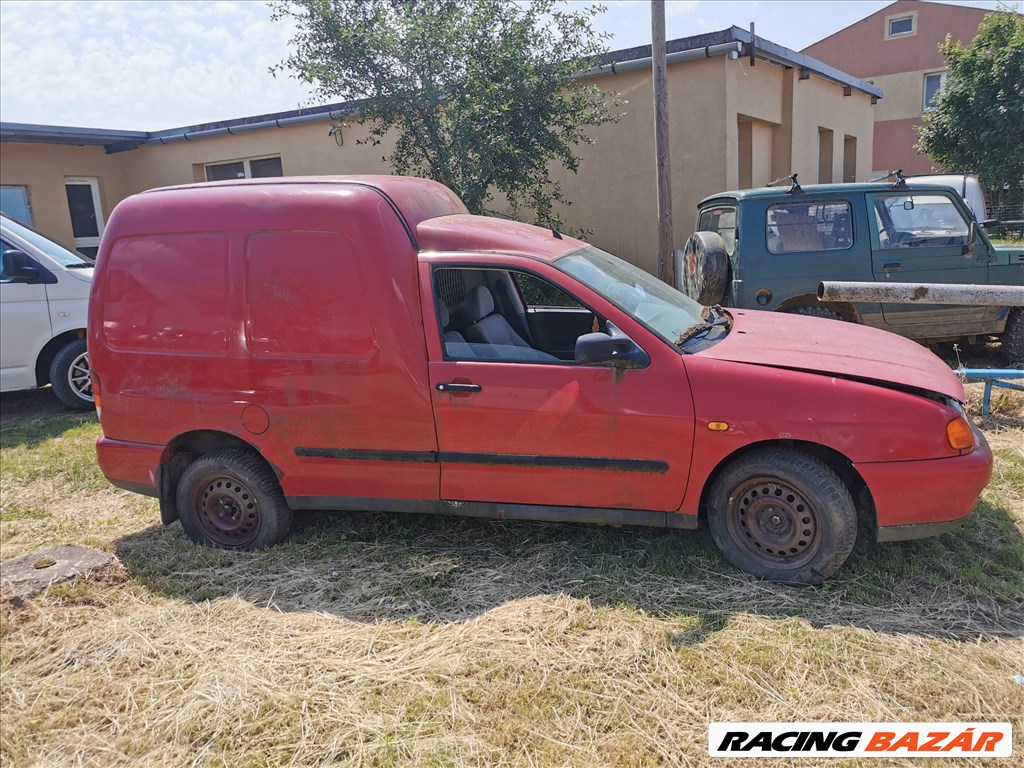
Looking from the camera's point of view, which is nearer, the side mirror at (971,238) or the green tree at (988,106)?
the side mirror at (971,238)

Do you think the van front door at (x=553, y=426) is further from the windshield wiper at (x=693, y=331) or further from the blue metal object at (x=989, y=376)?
the blue metal object at (x=989, y=376)

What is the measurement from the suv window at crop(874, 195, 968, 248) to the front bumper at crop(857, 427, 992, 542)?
4.10 meters

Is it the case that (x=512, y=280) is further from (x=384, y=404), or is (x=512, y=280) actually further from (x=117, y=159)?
(x=117, y=159)

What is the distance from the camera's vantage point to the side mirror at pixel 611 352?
140 inches

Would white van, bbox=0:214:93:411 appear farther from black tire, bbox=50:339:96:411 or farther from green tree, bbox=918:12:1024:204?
green tree, bbox=918:12:1024:204

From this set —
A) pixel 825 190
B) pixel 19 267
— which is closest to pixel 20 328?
pixel 19 267

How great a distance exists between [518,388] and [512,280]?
1348mm

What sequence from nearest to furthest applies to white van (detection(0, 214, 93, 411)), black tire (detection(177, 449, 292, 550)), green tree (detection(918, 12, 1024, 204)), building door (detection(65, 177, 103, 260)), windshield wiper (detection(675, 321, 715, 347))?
windshield wiper (detection(675, 321, 715, 347)) → black tire (detection(177, 449, 292, 550)) → white van (detection(0, 214, 93, 411)) → building door (detection(65, 177, 103, 260)) → green tree (detection(918, 12, 1024, 204))

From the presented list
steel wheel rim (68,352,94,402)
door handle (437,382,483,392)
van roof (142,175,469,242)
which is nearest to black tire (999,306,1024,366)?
van roof (142,175,469,242)

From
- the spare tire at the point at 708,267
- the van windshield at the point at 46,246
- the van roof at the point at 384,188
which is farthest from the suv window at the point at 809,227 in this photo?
the van windshield at the point at 46,246

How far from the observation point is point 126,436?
4.38 metres

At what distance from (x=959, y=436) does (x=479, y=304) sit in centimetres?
253

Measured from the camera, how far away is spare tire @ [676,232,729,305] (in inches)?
275

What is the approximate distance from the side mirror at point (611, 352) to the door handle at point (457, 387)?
528 millimetres
